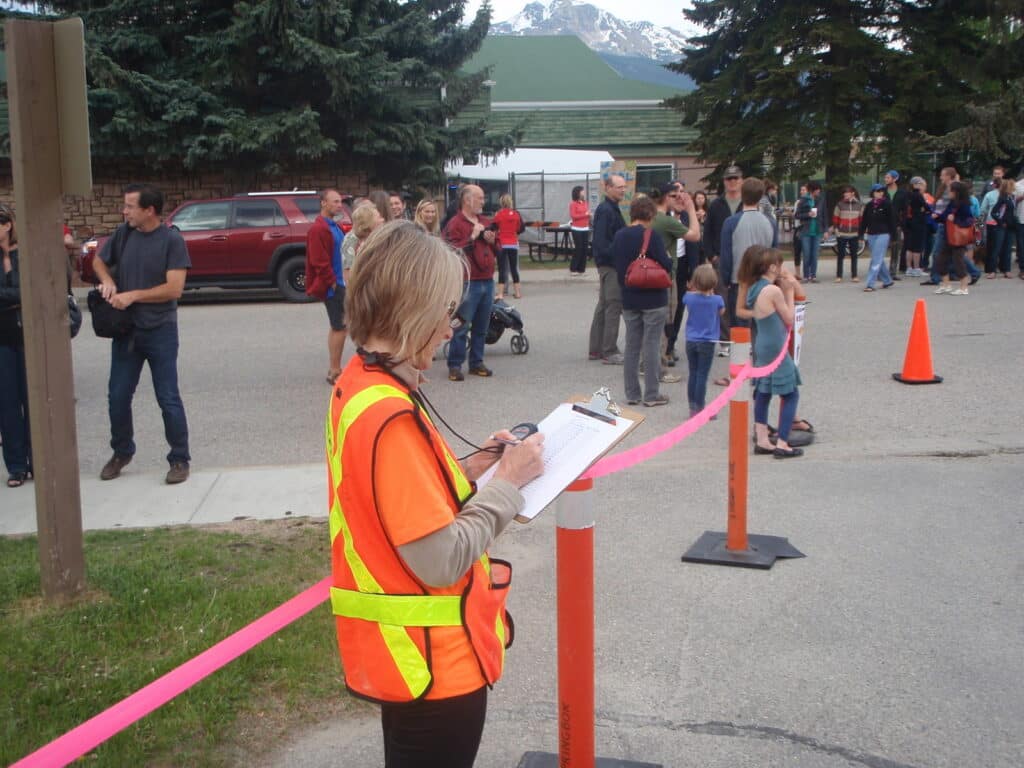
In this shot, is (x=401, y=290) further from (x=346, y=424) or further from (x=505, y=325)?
(x=505, y=325)

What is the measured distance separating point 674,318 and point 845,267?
12.4 meters

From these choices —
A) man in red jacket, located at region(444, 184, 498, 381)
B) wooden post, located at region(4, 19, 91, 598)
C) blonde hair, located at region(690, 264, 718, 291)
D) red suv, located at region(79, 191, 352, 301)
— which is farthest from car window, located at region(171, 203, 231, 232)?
wooden post, located at region(4, 19, 91, 598)

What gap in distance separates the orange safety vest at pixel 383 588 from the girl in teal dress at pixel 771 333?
530cm

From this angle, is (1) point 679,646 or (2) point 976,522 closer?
(1) point 679,646

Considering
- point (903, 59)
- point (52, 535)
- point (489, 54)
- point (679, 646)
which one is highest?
point (489, 54)

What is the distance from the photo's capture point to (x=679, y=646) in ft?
14.5

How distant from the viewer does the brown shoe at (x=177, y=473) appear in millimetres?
6938

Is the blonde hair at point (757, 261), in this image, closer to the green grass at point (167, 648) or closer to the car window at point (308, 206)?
the green grass at point (167, 648)

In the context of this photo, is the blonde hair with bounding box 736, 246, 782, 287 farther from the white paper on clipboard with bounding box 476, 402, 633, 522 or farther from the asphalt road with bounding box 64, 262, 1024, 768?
the white paper on clipboard with bounding box 476, 402, 633, 522

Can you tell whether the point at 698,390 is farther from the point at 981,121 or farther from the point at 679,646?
the point at 981,121

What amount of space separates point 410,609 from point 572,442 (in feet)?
2.04

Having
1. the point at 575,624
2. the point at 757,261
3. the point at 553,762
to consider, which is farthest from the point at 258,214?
the point at 575,624

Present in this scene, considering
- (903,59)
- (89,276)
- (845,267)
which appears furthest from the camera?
(903,59)

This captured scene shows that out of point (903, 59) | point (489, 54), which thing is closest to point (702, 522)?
point (903, 59)
